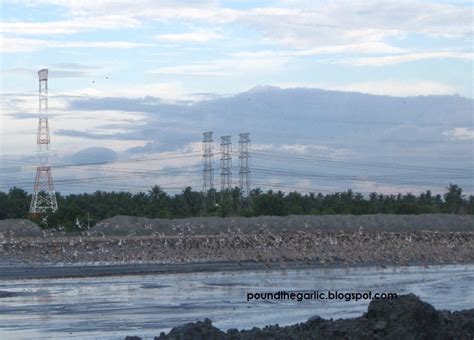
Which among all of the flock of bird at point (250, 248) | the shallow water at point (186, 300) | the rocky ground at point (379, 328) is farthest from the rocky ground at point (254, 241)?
the rocky ground at point (379, 328)

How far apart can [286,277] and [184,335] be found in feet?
85.9

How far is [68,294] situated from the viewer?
36.6 metres

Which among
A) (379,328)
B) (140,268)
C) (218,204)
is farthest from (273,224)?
(379,328)

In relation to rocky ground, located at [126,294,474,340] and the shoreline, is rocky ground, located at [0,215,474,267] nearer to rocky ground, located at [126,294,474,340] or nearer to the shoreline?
the shoreline

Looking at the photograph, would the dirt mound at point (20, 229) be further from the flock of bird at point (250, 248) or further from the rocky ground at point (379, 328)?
the rocky ground at point (379, 328)

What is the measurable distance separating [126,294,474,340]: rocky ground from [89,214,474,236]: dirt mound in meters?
68.0

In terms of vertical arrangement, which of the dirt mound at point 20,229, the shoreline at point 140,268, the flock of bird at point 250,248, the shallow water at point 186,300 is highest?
the dirt mound at point 20,229

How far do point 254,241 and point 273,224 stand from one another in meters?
19.1

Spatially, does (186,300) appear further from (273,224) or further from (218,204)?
(218,204)

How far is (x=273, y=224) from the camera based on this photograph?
9494 centimetres

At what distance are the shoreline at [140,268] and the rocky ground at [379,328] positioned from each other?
87.5 ft

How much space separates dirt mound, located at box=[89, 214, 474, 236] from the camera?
90562 millimetres

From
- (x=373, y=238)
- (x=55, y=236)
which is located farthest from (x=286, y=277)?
(x=55, y=236)

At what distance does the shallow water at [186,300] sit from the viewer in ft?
88.7
